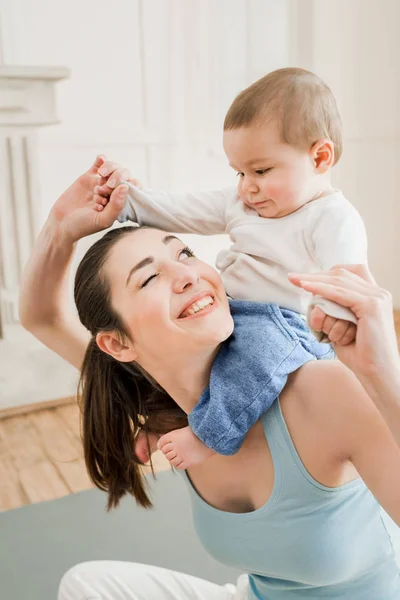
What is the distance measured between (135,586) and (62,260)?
25.2 inches

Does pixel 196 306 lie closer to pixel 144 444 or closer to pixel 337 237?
pixel 337 237

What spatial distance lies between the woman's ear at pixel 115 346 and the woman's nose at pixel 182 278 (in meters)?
0.15

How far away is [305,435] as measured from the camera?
2.97ft

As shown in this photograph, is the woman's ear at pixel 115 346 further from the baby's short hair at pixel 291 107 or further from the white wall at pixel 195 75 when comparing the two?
the white wall at pixel 195 75

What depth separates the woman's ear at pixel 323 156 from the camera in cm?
105

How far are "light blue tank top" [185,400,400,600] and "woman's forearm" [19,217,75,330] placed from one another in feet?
1.70

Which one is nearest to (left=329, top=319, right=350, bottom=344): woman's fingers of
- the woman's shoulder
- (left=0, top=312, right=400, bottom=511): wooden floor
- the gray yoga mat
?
the woman's shoulder

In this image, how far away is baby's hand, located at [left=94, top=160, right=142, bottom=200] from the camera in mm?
1116

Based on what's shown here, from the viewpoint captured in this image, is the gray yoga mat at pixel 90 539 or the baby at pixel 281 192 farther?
the gray yoga mat at pixel 90 539

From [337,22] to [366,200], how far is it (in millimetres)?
1171

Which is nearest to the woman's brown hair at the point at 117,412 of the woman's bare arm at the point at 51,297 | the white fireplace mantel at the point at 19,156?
the woman's bare arm at the point at 51,297

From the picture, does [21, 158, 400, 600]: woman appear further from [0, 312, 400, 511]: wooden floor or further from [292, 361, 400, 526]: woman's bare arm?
[0, 312, 400, 511]: wooden floor

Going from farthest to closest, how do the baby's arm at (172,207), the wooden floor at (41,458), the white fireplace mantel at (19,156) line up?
the white fireplace mantel at (19,156) < the wooden floor at (41,458) < the baby's arm at (172,207)

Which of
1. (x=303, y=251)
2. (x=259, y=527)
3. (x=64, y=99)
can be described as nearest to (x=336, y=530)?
(x=259, y=527)
